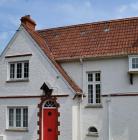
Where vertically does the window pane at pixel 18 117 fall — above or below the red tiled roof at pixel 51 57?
below

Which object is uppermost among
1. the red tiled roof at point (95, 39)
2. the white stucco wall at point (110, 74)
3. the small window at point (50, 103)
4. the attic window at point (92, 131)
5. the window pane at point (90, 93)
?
the red tiled roof at point (95, 39)

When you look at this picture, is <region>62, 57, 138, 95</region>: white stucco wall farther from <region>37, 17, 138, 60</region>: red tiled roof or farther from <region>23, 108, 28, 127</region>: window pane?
<region>23, 108, 28, 127</region>: window pane

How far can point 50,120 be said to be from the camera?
23203mm

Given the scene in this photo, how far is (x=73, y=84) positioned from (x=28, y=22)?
6554 millimetres

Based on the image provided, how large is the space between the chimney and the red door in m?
6.81

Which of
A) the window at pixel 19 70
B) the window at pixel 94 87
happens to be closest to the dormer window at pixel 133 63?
the window at pixel 94 87

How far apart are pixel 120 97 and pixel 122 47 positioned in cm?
332

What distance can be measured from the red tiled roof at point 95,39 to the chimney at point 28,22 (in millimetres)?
1195

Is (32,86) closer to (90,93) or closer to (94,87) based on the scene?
(90,93)

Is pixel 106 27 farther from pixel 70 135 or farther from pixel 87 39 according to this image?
pixel 70 135

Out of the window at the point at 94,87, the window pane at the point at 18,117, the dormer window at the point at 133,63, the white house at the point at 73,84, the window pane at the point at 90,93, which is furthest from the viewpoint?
the window pane at the point at 18,117

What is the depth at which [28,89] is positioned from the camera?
24094mm

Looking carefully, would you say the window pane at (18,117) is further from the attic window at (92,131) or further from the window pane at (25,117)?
the attic window at (92,131)

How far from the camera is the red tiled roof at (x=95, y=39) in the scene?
2281 centimetres
